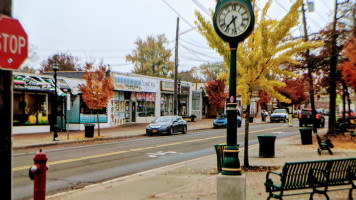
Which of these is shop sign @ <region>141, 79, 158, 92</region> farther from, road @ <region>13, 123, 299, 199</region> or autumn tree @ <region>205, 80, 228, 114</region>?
road @ <region>13, 123, 299, 199</region>

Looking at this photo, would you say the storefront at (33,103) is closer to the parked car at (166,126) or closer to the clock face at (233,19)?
the parked car at (166,126)

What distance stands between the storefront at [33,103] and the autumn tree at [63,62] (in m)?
31.8

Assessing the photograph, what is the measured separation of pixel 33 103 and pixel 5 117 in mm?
23208

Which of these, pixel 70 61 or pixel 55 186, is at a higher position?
pixel 70 61

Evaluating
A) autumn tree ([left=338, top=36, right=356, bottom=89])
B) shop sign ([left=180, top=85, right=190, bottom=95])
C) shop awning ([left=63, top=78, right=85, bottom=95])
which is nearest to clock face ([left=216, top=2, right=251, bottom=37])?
autumn tree ([left=338, top=36, right=356, bottom=89])

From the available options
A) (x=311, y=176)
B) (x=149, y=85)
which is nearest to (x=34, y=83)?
(x=149, y=85)

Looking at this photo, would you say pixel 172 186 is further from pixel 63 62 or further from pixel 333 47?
pixel 63 62

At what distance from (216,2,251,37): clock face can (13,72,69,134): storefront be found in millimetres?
20390

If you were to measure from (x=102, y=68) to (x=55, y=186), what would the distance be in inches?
573

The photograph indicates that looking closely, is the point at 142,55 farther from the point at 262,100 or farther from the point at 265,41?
the point at 265,41

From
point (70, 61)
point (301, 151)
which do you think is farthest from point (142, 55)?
point (301, 151)

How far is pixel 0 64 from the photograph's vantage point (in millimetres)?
3754

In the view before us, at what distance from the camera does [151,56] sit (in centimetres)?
6419

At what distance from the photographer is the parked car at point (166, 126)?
83.1 ft
